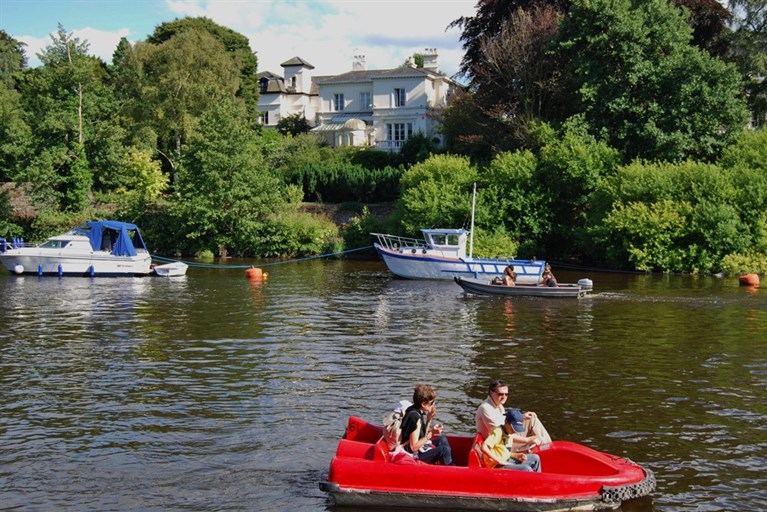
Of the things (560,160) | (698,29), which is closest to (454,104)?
(560,160)

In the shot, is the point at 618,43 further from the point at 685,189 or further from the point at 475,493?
the point at 475,493

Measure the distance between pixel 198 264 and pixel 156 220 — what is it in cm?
Answer: 1233

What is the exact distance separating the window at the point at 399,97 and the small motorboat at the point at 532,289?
52.5 m

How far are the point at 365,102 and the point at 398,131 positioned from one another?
737 cm

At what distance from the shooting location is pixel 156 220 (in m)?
64.7

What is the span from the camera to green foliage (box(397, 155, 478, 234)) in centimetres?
5350

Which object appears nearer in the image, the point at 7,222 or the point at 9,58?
the point at 7,222

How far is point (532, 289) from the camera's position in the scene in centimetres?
3584

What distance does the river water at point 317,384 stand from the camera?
13.6 metres

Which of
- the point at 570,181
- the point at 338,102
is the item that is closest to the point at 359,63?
the point at 338,102

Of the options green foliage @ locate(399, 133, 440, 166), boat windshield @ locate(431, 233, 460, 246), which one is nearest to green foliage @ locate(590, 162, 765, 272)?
boat windshield @ locate(431, 233, 460, 246)

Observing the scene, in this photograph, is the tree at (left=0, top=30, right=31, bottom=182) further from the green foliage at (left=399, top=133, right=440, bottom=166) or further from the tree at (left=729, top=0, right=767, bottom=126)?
the tree at (left=729, top=0, right=767, bottom=126)

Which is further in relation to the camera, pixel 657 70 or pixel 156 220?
pixel 156 220

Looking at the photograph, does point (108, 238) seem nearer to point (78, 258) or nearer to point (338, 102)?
point (78, 258)
